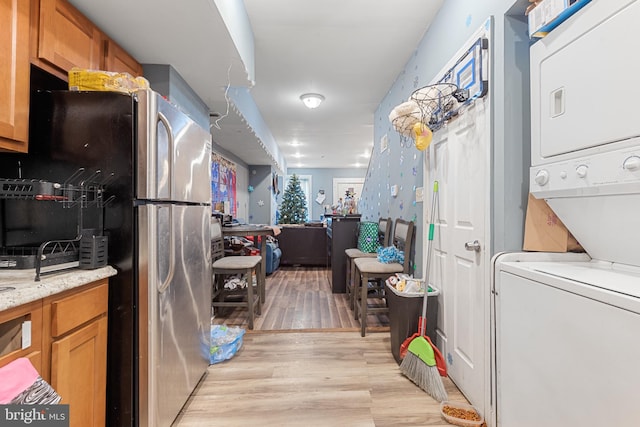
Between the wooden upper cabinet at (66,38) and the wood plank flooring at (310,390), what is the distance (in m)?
1.90

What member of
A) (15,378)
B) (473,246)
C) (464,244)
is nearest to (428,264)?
(464,244)

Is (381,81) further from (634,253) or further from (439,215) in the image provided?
(634,253)

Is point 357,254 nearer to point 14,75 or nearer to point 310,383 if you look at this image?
point 310,383

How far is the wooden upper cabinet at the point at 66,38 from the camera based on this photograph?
1.38 m

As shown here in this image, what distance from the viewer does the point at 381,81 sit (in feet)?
11.5

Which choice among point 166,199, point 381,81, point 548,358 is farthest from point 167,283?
point 381,81

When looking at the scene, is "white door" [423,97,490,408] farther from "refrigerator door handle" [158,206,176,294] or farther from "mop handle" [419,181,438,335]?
"refrigerator door handle" [158,206,176,294]

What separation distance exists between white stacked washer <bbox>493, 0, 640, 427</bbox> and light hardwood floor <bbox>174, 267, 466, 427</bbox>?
62 cm

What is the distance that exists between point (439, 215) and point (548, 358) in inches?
48.8

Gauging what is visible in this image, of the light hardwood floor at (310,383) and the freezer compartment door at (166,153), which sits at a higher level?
the freezer compartment door at (166,153)

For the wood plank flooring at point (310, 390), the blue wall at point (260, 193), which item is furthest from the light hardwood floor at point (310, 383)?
the blue wall at point (260, 193)

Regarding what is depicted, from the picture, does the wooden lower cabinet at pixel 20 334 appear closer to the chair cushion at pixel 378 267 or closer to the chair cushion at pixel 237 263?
the chair cushion at pixel 237 263

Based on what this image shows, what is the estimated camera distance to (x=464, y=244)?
1.81 metres

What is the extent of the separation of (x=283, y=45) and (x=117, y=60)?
138cm
